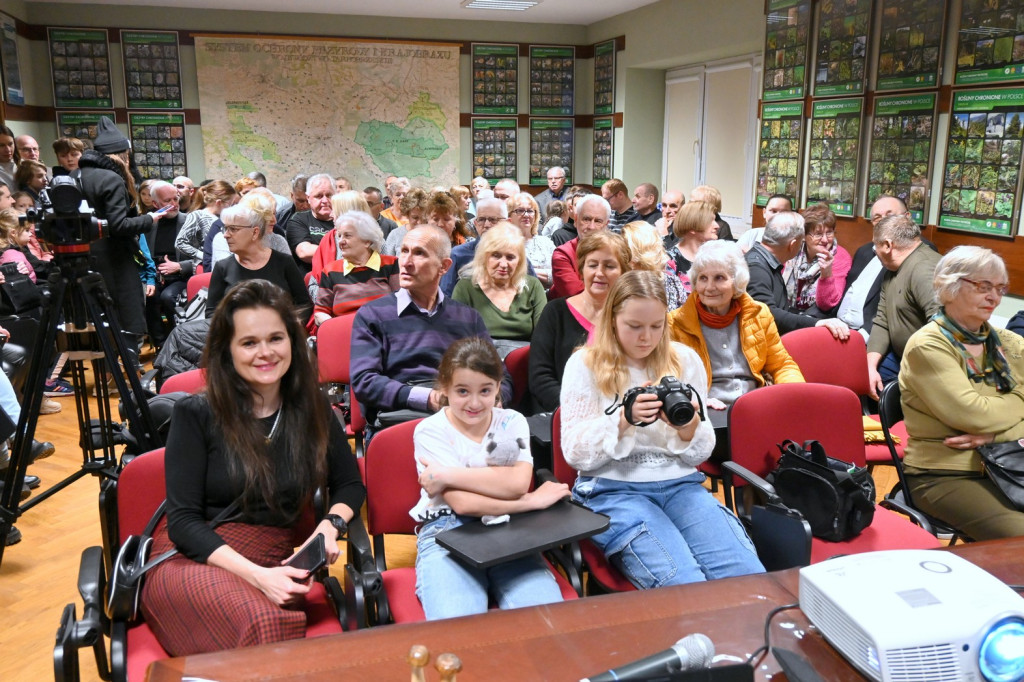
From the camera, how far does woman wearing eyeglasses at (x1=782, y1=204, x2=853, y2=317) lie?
463 centimetres

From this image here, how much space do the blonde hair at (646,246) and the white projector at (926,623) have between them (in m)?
2.61

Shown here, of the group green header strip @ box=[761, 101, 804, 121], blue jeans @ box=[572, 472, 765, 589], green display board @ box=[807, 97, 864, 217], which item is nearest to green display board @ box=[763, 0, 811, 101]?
green header strip @ box=[761, 101, 804, 121]

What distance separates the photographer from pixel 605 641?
139cm

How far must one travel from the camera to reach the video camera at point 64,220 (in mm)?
2596

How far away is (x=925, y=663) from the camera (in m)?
1.17

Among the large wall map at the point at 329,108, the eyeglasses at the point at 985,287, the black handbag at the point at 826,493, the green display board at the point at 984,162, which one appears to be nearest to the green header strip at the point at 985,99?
the green display board at the point at 984,162

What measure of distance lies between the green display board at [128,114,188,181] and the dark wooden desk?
9047 mm

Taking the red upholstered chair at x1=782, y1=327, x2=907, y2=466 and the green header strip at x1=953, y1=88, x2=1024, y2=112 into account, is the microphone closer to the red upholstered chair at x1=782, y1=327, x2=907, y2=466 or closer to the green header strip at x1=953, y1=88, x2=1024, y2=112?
the red upholstered chair at x1=782, y1=327, x2=907, y2=466

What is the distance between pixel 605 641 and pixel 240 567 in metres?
0.91

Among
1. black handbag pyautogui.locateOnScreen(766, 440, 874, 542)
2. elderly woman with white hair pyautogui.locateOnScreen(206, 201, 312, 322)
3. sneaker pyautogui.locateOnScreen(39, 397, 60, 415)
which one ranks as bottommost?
sneaker pyautogui.locateOnScreen(39, 397, 60, 415)

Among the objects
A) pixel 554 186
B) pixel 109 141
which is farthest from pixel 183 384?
pixel 554 186

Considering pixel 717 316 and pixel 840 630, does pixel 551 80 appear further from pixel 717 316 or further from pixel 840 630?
pixel 840 630

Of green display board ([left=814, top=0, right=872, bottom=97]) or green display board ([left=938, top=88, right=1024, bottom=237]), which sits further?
green display board ([left=814, top=0, right=872, bottom=97])

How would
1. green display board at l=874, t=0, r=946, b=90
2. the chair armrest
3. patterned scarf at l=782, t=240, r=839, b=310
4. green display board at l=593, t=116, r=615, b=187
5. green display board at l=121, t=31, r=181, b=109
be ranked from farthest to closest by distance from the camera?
green display board at l=593, t=116, r=615, b=187
green display board at l=121, t=31, r=181, b=109
green display board at l=874, t=0, r=946, b=90
patterned scarf at l=782, t=240, r=839, b=310
the chair armrest
